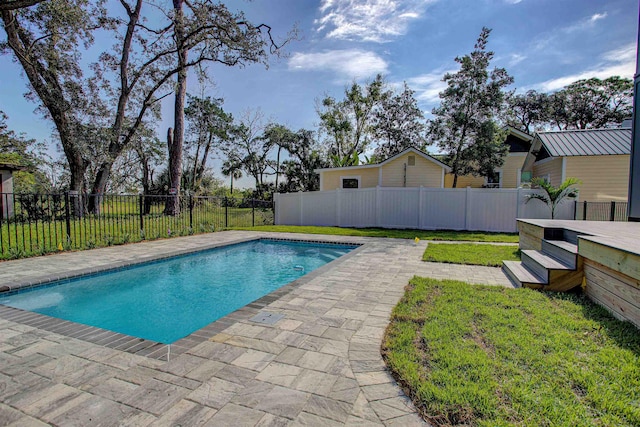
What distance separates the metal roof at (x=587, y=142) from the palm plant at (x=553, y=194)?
9.57 ft

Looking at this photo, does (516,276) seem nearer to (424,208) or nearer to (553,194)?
(553,194)

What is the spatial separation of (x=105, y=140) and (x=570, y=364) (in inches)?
633

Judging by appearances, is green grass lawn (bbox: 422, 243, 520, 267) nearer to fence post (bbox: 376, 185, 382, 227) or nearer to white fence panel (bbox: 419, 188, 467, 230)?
white fence panel (bbox: 419, 188, 467, 230)

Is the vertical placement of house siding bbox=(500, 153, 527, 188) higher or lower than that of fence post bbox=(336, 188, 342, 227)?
higher

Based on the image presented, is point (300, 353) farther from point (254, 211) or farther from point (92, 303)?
point (254, 211)

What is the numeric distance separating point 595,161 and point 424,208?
24.2 feet

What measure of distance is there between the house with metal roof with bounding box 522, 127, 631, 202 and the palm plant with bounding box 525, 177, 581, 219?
2.65 metres

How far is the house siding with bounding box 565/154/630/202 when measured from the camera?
12.2 m

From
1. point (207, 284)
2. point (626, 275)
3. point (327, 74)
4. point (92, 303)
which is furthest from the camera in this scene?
point (327, 74)

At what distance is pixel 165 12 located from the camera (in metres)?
13.4

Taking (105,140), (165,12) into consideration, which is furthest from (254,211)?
(165,12)

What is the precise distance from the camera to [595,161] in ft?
40.9

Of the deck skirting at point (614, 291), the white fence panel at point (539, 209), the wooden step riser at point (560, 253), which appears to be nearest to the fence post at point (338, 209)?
the white fence panel at point (539, 209)

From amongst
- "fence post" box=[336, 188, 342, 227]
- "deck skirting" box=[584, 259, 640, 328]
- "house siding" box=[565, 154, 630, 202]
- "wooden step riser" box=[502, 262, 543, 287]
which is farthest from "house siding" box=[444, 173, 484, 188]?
"deck skirting" box=[584, 259, 640, 328]
